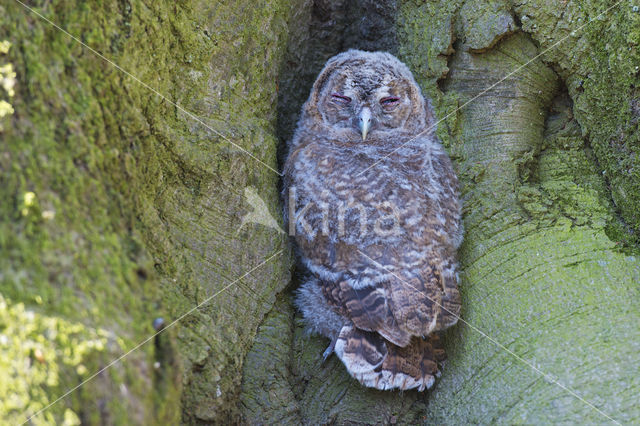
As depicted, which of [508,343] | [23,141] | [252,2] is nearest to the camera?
[23,141]

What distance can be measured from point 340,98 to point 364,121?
243 millimetres

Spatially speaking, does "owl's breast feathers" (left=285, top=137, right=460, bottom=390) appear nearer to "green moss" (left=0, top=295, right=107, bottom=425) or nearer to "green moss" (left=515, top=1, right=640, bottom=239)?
"green moss" (left=515, top=1, right=640, bottom=239)

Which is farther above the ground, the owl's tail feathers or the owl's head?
the owl's head

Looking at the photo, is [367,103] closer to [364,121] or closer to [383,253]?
[364,121]

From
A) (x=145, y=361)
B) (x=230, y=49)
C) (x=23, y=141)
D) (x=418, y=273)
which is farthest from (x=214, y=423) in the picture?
(x=230, y=49)

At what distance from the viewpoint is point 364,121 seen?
2.91 m

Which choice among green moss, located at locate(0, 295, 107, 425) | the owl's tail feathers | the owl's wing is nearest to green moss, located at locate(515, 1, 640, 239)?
the owl's wing

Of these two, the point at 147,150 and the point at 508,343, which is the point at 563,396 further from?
the point at 147,150

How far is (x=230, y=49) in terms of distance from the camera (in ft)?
8.19

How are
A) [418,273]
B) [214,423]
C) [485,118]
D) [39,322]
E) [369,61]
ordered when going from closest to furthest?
[39,322]
[214,423]
[418,273]
[485,118]
[369,61]

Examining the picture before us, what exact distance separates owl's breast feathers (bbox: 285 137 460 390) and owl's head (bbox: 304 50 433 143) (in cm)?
27

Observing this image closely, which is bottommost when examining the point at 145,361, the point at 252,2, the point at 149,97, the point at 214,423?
the point at 214,423

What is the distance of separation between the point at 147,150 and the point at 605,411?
191 cm

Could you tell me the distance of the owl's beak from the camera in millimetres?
2895
